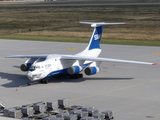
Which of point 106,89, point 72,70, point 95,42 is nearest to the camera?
point 106,89

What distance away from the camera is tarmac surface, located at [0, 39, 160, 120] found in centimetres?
2650

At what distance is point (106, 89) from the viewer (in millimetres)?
32344

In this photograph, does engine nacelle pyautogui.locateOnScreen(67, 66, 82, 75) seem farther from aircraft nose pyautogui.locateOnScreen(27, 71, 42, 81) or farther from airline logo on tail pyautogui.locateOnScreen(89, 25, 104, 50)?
airline logo on tail pyautogui.locateOnScreen(89, 25, 104, 50)

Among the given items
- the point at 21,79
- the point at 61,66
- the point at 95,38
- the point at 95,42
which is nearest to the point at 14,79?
the point at 21,79

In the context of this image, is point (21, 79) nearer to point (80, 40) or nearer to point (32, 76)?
point (32, 76)

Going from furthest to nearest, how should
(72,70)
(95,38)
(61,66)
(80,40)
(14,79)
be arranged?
(80,40) → (95,38) → (14,79) → (61,66) → (72,70)

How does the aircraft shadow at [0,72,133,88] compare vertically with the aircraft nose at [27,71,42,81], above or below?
below

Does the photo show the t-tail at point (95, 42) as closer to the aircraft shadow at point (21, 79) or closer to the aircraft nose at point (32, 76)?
the aircraft shadow at point (21, 79)

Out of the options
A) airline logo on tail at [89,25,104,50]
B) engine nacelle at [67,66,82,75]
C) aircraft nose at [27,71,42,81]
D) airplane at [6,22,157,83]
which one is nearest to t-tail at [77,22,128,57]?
airline logo on tail at [89,25,104,50]

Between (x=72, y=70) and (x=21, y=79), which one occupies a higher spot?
(x=72, y=70)

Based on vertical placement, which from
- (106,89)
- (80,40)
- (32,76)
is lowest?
(106,89)

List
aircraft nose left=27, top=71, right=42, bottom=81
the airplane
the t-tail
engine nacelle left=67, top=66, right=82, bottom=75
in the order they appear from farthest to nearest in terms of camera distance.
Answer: the t-tail < engine nacelle left=67, top=66, right=82, bottom=75 < the airplane < aircraft nose left=27, top=71, right=42, bottom=81

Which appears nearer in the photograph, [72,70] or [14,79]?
[72,70]

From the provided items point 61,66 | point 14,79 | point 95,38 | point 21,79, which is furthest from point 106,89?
point 95,38
